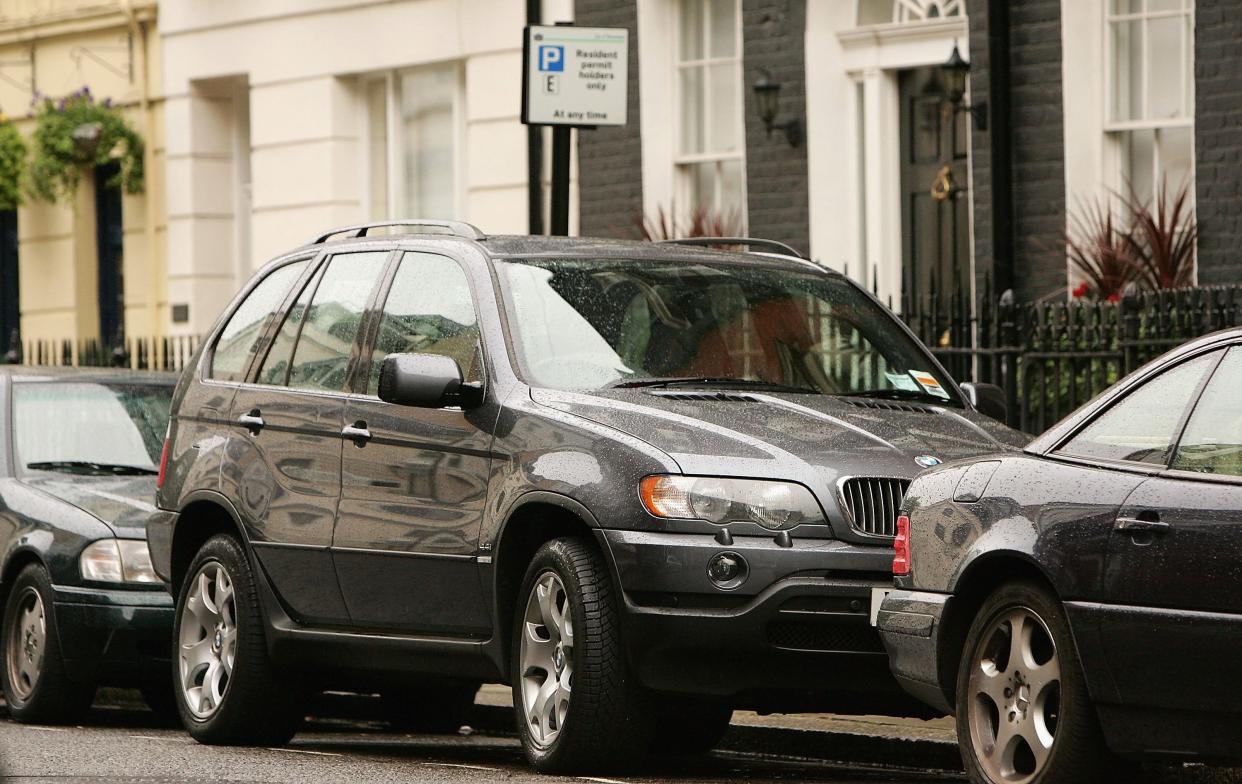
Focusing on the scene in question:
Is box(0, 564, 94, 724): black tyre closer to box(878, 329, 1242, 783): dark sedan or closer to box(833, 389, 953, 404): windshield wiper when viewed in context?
box(833, 389, 953, 404): windshield wiper

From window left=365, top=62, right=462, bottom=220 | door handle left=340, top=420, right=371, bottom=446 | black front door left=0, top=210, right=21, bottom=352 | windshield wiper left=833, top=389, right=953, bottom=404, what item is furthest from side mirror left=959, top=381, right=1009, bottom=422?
black front door left=0, top=210, right=21, bottom=352

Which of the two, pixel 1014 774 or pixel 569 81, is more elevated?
pixel 569 81

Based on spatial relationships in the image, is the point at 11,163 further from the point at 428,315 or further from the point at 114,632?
the point at 428,315

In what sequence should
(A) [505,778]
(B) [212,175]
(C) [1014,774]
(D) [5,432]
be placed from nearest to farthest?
1. (C) [1014,774]
2. (A) [505,778]
3. (D) [5,432]
4. (B) [212,175]

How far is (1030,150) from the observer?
16.9 metres

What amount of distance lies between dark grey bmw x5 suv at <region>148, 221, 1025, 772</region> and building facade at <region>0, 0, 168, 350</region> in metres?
14.2

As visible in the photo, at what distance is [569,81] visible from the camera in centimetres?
1280

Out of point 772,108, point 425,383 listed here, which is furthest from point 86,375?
point 772,108

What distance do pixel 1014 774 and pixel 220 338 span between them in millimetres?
4694

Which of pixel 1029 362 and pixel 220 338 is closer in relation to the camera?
pixel 220 338

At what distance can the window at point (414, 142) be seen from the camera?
2195cm

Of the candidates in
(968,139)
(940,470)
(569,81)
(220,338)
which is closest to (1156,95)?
(968,139)

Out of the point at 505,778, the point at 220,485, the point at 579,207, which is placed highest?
the point at 579,207

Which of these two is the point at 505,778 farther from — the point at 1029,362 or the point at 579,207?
the point at 579,207
